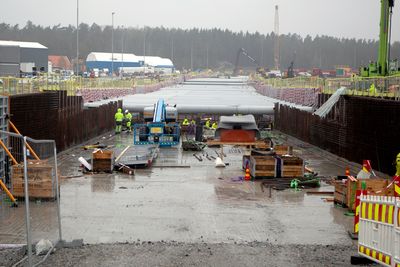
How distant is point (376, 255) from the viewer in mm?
10953

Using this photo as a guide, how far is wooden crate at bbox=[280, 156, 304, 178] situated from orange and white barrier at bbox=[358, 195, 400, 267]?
14.7m

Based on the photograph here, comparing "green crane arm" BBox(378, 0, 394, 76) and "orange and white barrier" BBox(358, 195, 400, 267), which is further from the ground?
"green crane arm" BBox(378, 0, 394, 76)

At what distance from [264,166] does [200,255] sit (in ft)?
45.8

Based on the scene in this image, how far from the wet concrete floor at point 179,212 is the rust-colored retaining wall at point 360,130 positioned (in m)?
3.22

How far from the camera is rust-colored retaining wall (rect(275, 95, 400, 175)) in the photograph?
25906 millimetres

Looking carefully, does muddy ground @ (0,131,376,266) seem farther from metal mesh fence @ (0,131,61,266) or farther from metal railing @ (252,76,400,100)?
metal railing @ (252,76,400,100)

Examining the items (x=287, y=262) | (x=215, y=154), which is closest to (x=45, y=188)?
(x=287, y=262)

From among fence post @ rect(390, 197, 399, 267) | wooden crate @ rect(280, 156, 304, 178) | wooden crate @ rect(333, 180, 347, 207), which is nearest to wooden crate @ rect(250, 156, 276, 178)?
wooden crate @ rect(280, 156, 304, 178)

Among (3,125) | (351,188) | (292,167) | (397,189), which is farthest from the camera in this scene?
(292,167)

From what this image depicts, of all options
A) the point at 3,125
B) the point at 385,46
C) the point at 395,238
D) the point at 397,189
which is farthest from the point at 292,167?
the point at 385,46

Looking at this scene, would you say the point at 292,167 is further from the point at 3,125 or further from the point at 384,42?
the point at 384,42

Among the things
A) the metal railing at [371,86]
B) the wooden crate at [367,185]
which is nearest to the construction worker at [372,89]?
the metal railing at [371,86]

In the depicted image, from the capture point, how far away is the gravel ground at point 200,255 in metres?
12.2

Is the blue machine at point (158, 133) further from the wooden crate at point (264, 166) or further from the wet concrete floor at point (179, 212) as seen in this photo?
the wooden crate at point (264, 166)
